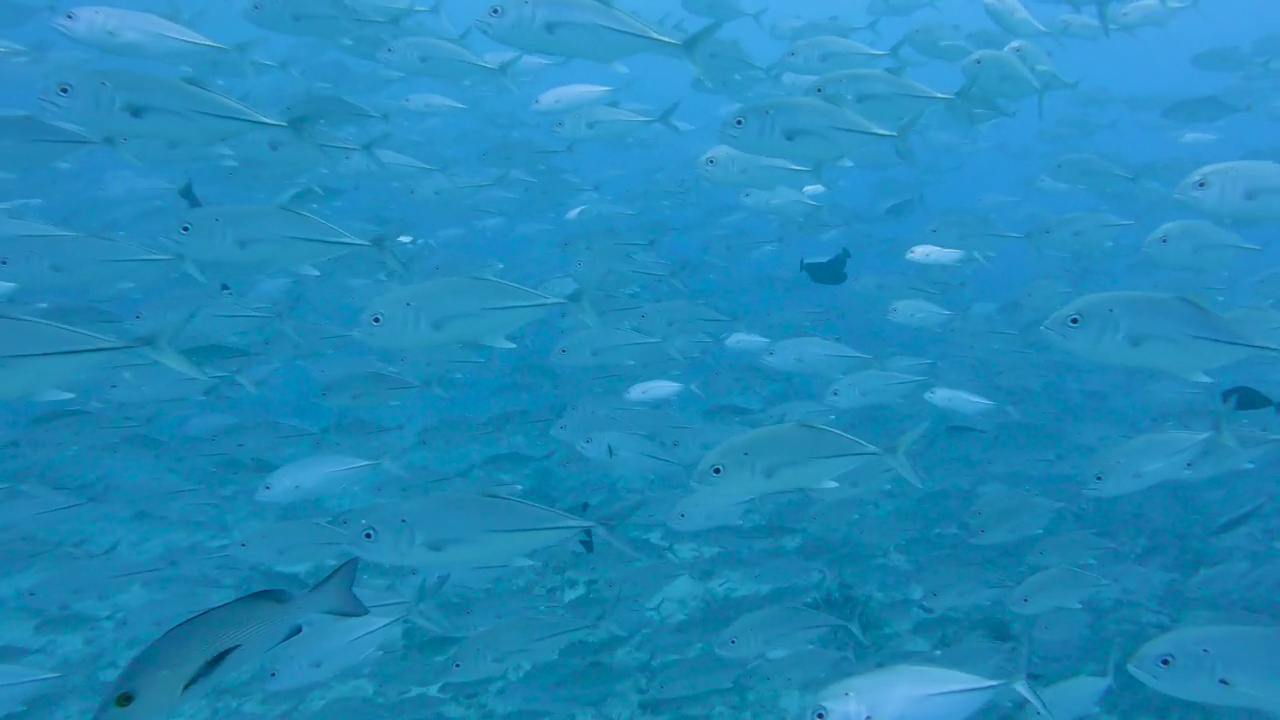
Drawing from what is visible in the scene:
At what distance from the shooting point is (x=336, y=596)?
2.46m

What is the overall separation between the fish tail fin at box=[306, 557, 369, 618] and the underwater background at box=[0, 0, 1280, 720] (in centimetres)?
1

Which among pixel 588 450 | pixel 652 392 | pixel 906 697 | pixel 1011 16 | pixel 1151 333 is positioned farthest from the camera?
pixel 1011 16

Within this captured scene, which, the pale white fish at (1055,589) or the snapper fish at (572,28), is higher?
the snapper fish at (572,28)

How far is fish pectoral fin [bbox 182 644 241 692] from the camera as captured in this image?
2.11 metres

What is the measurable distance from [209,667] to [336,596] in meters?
0.41

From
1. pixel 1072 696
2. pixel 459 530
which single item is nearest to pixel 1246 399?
pixel 1072 696

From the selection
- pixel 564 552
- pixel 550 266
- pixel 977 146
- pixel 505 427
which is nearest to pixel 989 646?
pixel 564 552

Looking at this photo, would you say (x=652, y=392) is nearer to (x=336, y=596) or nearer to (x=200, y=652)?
(x=336, y=596)

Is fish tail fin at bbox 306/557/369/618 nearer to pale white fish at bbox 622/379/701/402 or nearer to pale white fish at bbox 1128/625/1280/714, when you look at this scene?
pale white fish at bbox 1128/625/1280/714

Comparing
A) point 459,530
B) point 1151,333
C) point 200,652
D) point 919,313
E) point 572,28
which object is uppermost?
point 572,28

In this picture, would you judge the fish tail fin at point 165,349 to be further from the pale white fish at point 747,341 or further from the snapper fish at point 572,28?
the pale white fish at point 747,341

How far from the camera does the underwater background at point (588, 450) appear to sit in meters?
3.46

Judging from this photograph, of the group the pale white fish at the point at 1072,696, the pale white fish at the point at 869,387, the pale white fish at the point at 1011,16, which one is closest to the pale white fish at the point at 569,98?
the pale white fish at the point at 869,387

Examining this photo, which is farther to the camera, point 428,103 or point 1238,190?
point 428,103
